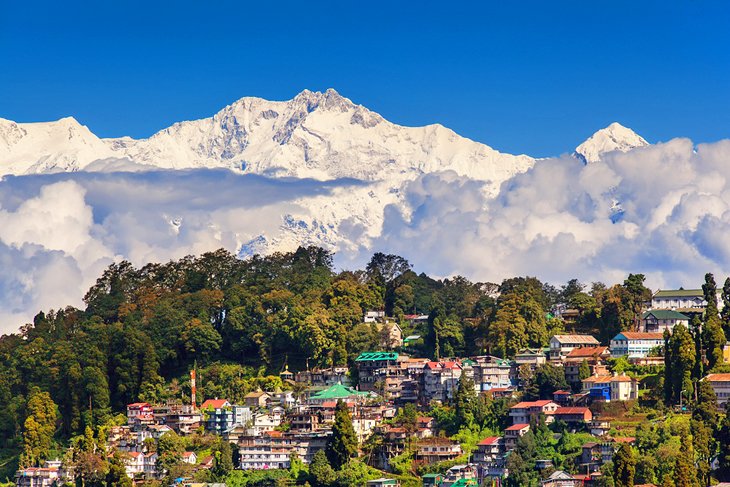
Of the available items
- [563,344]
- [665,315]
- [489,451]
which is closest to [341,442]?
[489,451]

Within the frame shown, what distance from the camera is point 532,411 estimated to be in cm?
8088

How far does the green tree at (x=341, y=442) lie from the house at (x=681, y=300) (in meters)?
27.5

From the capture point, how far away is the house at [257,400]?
88.8 metres

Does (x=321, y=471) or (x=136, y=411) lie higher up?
(x=136, y=411)

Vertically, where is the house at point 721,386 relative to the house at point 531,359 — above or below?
below

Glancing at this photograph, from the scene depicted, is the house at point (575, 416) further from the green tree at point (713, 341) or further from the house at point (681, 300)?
the house at point (681, 300)

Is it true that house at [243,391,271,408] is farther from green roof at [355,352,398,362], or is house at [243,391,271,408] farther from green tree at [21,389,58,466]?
green tree at [21,389,58,466]

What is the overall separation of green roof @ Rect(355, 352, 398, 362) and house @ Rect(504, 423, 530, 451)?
47.1 ft

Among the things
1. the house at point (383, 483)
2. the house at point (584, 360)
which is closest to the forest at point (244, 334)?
the house at point (584, 360)

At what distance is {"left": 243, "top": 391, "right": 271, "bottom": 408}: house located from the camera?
291ft

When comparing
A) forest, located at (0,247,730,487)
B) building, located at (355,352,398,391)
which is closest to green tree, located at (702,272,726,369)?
forest, located at (0,247,730,487)

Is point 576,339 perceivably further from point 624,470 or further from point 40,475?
point 40,475

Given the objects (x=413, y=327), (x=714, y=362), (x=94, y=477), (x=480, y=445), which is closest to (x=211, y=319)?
(x=413, y=327)

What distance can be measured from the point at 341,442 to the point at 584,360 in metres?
15.5
